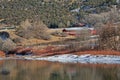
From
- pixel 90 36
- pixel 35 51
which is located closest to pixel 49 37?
pixel 90 36

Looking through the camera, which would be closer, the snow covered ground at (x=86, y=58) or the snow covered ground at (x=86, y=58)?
the snow covered ground at (x=86, y=58)

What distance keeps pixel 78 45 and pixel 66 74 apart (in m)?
54.8

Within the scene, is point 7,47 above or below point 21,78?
below

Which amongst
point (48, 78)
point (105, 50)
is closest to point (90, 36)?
point (105, 50)

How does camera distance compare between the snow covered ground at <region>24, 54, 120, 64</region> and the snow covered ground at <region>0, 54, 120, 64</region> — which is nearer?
the snow covered ground at <region>0, 54, 120, 64</region>

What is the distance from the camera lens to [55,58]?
102 metres

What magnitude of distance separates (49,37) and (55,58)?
61315 mm

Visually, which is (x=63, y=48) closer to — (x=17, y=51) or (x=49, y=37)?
(x=17, y=51)

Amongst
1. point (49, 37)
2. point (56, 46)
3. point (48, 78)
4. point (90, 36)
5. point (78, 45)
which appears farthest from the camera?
point (49, 37)

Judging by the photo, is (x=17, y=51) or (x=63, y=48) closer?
(x=63, y=48)

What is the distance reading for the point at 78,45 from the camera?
119312 mm

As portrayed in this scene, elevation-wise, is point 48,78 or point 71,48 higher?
point 48,78

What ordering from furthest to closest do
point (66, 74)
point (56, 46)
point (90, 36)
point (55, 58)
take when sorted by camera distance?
point (90, 36)
point (56, 46)
point (55, 58)
point (66, 74)

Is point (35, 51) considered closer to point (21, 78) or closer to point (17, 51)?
point (17, 51)
